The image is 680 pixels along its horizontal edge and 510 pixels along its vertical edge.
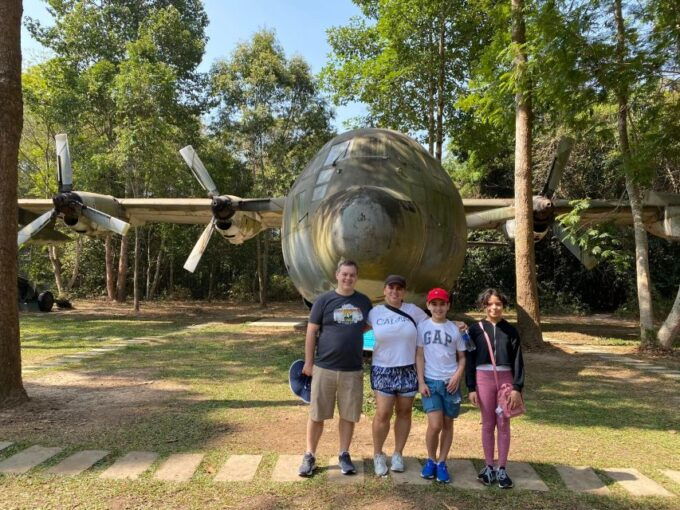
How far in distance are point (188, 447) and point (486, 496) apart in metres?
2.62

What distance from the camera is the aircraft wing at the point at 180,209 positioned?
43.9ft

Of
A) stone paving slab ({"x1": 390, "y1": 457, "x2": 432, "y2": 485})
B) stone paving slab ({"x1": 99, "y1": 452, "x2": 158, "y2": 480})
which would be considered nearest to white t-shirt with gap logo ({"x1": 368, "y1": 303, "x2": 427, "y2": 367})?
stone paving slab ({"x1": 390, "y1": 457, "x2": 432, "y2": 485})

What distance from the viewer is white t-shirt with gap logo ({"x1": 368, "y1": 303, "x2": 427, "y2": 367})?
12.8 feet

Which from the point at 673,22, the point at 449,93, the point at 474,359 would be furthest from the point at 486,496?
the point at 449,93

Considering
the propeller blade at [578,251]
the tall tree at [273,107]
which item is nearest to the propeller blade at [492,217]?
the propeller blade at [578,251]

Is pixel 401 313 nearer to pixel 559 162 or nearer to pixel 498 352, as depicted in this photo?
pixel 498 352

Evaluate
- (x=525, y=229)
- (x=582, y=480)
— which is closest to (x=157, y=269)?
(x=525, y=229)

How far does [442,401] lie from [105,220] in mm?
12758

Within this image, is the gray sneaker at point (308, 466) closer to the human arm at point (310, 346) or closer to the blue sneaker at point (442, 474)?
the human arm at point (310, 346)

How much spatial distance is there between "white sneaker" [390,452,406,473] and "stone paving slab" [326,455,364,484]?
0.86ft

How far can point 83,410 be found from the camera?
581 centimetres

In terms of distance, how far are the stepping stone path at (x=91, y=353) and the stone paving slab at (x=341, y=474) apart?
243 inches

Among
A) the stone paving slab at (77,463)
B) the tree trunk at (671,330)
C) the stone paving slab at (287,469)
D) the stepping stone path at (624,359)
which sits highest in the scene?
the tree trunk at (671,330)

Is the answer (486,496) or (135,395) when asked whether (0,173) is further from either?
(486,496)
